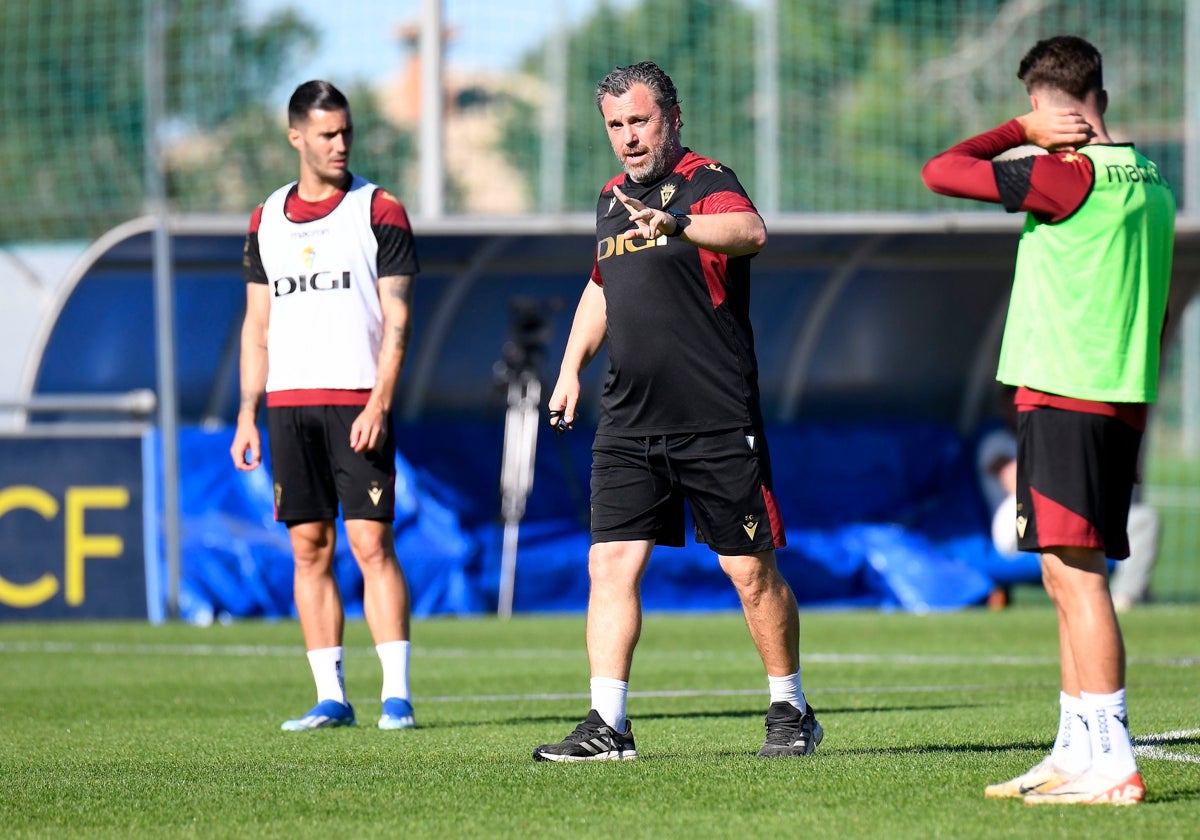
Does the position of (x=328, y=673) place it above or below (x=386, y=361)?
below

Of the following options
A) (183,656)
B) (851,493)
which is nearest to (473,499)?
(851,493)

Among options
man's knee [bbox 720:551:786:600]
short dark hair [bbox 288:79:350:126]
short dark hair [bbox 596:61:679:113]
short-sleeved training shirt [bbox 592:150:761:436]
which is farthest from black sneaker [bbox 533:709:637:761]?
short dark hair [bbox 288:79:350:126]

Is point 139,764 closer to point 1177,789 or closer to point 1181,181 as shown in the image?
point 1177,789

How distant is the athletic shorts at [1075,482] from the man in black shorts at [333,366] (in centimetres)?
273

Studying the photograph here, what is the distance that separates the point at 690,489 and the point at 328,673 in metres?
1.88

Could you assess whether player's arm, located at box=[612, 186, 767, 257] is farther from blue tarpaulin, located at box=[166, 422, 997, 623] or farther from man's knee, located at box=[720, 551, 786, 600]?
blue tarpaulin, located at box=[166, 422, 997, 623]

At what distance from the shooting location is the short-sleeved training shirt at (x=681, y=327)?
537 cm

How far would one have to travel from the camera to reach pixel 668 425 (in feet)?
17.7

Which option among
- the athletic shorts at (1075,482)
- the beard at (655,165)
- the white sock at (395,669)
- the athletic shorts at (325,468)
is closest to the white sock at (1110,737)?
the athletic shorts at (1075,482)

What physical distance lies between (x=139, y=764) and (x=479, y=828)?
5.65 ft

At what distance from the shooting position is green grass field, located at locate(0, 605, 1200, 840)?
13.9ft

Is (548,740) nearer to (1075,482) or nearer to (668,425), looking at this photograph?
(668,425)

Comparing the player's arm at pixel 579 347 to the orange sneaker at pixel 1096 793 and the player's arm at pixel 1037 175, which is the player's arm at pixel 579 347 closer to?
the player's arm at pixel 1037 175

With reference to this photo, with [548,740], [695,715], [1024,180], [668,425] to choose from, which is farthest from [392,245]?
[1024,180]
